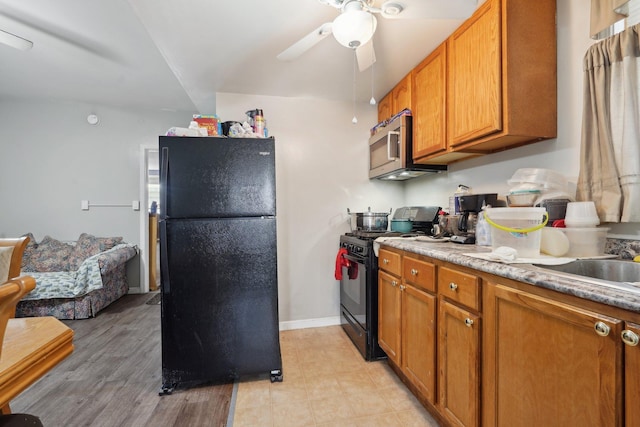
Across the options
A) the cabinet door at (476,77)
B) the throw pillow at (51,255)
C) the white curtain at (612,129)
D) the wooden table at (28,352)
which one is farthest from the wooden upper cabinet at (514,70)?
the throw pillow at (51,255)

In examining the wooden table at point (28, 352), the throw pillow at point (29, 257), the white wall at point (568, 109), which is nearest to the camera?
the wooden table at point (28, 352)

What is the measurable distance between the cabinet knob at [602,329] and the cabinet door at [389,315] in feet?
3.69

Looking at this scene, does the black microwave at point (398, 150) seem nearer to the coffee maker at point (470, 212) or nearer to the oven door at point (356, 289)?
the coffee maker at point (470, 212)

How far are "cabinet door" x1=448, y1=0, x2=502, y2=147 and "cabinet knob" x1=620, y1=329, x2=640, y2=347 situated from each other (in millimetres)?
1096

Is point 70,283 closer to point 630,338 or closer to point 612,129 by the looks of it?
point 630,338

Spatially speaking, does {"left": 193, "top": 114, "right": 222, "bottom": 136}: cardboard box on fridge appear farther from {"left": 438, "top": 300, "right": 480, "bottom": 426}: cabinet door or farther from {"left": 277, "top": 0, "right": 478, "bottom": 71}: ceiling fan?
{"left": 438, "top": 300, "right": 480, "bottom": 426}: cabinet door

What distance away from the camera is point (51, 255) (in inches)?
141

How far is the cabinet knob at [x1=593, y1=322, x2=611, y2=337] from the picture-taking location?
74 centimetres

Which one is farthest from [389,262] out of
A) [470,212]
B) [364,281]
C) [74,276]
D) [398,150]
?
[74,276]

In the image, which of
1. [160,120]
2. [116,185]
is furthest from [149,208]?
[160,120]

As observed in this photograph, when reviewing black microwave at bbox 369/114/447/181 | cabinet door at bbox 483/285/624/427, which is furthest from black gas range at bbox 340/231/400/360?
cabinet door at bbox 483/285/624/427

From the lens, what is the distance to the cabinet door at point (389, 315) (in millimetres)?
1877

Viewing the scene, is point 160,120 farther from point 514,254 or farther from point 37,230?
point 514,254

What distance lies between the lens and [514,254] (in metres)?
1.19
